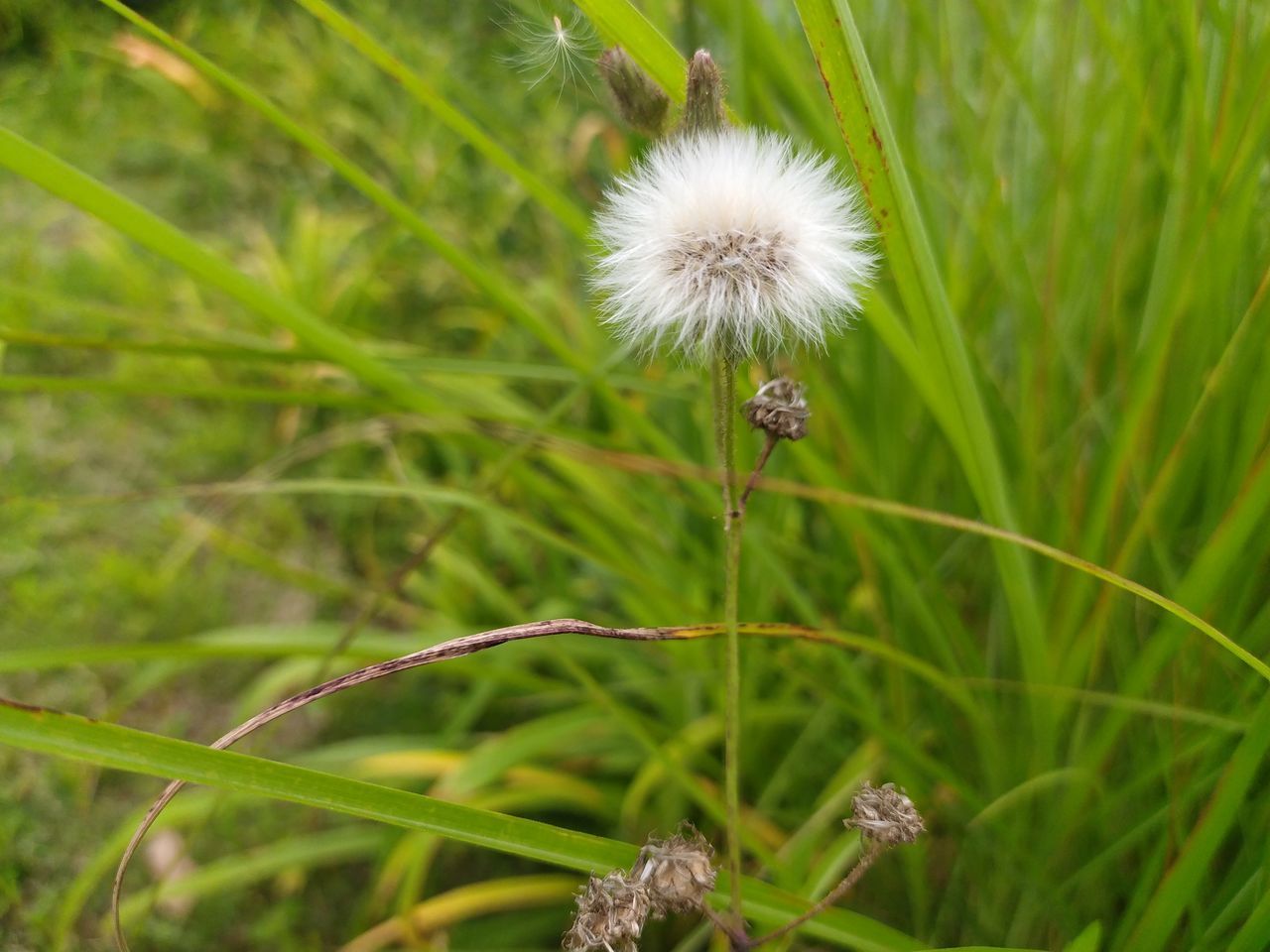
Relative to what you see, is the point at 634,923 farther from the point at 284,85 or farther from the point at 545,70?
the point at 284,85

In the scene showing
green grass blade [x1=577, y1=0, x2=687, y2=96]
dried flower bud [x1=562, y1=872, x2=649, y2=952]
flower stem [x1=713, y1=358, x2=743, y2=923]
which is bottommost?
dried flower bud [x1=562, y1=872, x2=649, y2=952]

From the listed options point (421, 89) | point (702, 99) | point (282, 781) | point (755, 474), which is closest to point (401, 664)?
point (282, 781)

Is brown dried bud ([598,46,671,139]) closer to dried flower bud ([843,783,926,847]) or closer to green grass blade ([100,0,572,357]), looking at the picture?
green grass blade ([100,0,572,357])

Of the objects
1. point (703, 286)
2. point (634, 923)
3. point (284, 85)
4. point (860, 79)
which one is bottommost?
point (634, 923)

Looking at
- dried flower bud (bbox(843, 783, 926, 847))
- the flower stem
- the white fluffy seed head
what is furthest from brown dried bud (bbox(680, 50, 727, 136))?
dried flower bud (bbox(843, 783, 926, 847))

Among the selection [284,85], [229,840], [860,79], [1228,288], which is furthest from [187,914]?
[284,85]

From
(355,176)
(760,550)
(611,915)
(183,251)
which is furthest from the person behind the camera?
(760,550)

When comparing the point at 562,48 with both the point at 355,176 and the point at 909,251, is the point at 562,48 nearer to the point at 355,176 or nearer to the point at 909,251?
the point at 355,176
